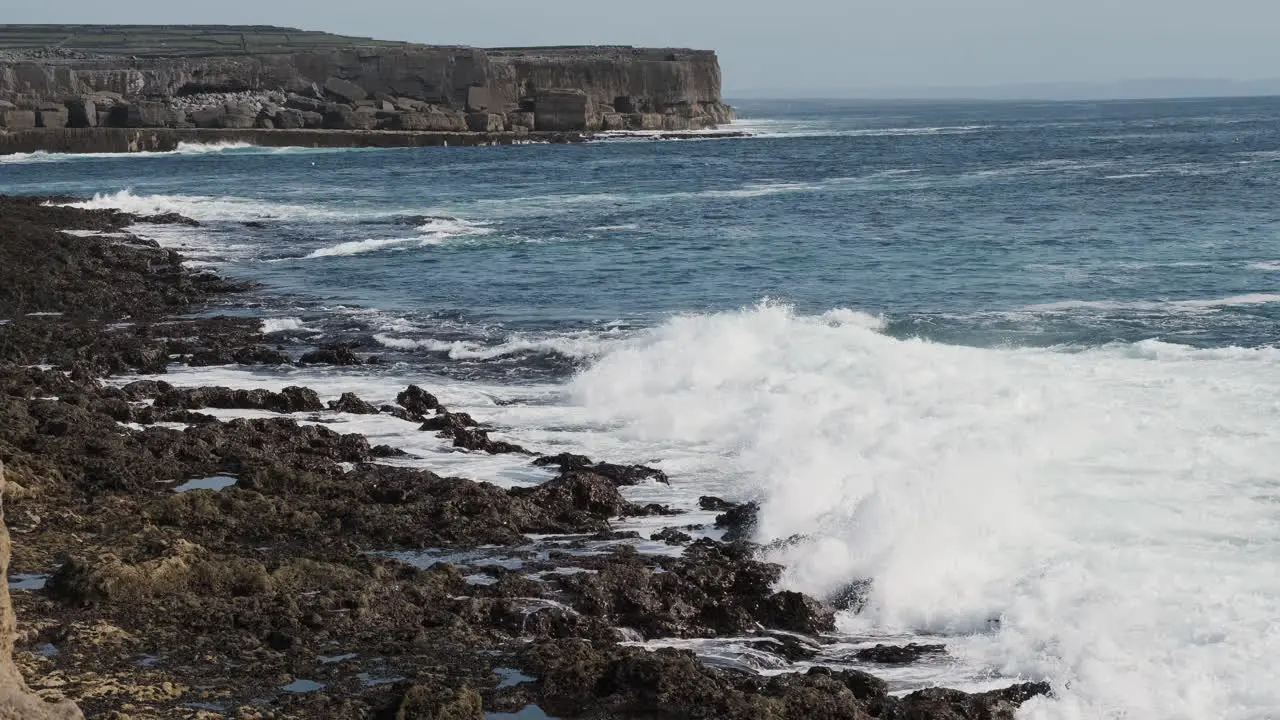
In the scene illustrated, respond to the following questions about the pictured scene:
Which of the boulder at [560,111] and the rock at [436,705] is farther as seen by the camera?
the boulder at [560,111]

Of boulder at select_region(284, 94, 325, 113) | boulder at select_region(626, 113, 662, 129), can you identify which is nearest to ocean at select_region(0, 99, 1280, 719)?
boulder at select_region(284, 94, 325, 113)

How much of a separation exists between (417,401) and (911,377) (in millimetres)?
5692

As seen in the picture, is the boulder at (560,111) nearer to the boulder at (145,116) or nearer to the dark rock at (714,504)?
the boulder at (145,116)

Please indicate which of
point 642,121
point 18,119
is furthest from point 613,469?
point 642,121

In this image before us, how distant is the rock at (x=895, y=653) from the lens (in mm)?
9789

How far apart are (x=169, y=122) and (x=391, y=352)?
76.3 metres

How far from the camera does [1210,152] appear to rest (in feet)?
224

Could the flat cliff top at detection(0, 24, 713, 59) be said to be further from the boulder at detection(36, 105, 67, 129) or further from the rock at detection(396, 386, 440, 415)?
the rock at detection(396, 386, 440, 415)

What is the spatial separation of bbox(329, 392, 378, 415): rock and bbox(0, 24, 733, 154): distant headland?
70755mm

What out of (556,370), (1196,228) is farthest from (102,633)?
(1196,228)

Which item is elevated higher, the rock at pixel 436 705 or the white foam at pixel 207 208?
the rock at pixel 436 705

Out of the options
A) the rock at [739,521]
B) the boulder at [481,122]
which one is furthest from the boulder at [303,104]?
the rock at [739,521]

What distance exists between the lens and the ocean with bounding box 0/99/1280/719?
416 inches

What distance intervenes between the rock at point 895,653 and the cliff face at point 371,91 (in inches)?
3287
